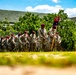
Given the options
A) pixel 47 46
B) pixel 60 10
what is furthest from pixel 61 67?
pixel 60 10

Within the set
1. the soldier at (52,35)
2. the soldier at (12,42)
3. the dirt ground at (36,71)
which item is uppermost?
the dirt ground at (36,71)

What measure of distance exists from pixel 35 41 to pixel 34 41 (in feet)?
0.52

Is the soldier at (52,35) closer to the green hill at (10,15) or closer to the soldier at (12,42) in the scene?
the soldier at (12,42)

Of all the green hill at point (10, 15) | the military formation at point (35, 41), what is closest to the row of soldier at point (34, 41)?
the military formation at point (35, 41)

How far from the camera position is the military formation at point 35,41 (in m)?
20.3

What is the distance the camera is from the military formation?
798 inches

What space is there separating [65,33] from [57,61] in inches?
953

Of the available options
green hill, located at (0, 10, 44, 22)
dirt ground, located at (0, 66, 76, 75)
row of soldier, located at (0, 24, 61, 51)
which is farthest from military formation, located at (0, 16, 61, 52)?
green hill, located at (0, 10, 44, 22)

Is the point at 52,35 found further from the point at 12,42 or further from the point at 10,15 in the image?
the point at 10,15

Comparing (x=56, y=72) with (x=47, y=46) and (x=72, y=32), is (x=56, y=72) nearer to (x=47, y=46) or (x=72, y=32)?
(x=47, y=46)

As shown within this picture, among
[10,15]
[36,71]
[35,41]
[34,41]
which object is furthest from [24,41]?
[10,15]

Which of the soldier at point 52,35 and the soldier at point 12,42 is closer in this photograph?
the soldier at point 52,35

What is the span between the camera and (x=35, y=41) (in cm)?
2259

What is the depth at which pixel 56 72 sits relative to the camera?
545cm
